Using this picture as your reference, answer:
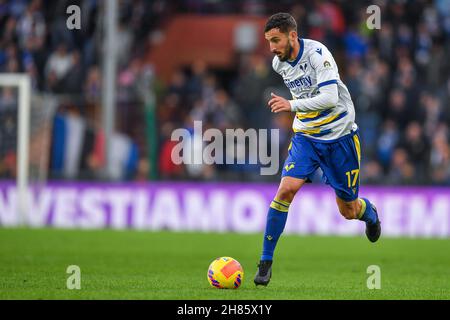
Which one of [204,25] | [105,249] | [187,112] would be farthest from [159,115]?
[105,249]

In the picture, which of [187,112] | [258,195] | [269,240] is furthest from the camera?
[187,112]

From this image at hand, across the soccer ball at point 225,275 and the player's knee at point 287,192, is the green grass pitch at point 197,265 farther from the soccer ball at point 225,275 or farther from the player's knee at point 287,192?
the player's knee at point 287,192

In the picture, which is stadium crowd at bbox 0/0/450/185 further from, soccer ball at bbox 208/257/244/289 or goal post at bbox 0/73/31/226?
soccer ball at bbox 208/257/244/289

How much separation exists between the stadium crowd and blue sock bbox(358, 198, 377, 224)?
8.96 m

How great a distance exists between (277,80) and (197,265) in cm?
958

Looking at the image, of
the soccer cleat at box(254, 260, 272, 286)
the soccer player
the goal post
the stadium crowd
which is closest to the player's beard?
the soccer player

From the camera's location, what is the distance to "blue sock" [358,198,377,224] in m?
10.7

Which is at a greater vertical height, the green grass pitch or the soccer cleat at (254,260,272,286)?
the soccer cleat at (254,260,272,286)

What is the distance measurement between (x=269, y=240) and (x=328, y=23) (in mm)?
13718

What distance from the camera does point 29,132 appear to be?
67.9 ft

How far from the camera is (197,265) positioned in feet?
40.7

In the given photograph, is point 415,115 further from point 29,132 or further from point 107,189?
point 29,132

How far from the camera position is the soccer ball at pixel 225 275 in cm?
915

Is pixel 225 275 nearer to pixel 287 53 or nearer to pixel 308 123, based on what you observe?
pixel 308 123
